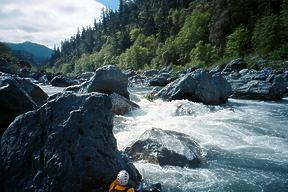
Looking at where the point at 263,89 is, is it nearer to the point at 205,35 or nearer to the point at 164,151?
the point at 164,151

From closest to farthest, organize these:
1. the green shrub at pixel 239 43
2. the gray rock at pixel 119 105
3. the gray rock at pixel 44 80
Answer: the gray rock at pixel 119 105 < the gray rock at pixel 44 80 < the green shrub at pixel 239 43

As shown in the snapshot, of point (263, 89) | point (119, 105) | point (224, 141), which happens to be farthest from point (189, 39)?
point (224, 141)

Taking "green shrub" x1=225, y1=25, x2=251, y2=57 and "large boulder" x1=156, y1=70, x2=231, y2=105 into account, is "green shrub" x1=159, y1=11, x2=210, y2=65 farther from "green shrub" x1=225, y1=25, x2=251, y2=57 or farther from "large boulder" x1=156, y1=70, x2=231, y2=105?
"large boulder" x1=156, y1=70, x2=231, y2=105

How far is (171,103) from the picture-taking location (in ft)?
76.5

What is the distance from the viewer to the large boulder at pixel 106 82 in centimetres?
2233

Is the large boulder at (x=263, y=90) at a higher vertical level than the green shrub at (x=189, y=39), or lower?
lower

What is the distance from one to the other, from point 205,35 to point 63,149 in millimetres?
74734

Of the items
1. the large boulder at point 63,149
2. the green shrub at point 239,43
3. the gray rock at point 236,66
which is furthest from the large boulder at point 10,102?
the green shrub at point 239,43

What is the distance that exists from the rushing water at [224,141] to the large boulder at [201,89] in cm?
95

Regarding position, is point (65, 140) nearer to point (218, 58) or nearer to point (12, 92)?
point (12, 92)

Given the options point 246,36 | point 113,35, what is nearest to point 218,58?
point 246,36

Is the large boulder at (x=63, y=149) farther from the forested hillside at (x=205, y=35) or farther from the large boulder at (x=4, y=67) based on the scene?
the large boulder at (x=4, y=67)

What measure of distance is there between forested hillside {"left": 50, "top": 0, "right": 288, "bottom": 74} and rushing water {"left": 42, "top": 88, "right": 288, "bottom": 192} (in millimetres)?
30450

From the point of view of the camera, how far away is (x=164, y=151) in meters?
12.1
